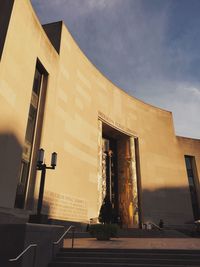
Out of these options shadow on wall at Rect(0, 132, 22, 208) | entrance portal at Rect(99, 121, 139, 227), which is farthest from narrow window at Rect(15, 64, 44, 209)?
entrance portal at Rect(99, 121, 139, 227)

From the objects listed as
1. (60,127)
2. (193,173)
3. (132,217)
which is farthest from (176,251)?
(193,173)

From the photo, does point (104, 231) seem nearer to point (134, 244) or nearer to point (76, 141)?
point (134, 244)

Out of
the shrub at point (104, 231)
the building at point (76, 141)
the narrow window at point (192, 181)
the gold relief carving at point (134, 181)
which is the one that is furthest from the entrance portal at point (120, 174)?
the shrub at point (104, 231)

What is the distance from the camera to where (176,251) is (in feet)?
25.2

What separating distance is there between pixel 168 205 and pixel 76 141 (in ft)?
48.1

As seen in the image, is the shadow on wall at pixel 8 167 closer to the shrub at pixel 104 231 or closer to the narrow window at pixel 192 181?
the shrub at pixel 104 231

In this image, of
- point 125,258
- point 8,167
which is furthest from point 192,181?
point 125,258

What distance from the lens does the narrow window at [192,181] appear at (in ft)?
102

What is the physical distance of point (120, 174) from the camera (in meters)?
28.1

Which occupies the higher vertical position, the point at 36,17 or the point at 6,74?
the point at 36,17

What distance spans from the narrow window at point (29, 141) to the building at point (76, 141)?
6 centimetres

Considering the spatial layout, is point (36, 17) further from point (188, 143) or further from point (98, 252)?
point (188, 143)

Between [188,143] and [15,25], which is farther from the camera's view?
[188,143]

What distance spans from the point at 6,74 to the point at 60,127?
265 inches
